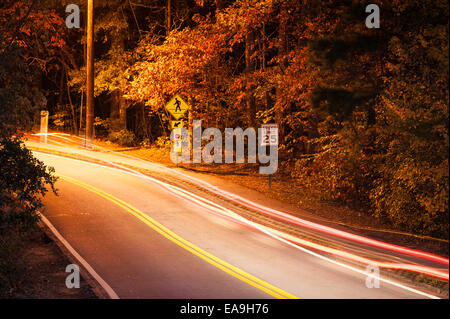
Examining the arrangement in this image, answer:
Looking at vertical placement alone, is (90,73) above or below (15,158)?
above

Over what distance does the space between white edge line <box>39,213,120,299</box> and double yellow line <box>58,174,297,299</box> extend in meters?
2.61

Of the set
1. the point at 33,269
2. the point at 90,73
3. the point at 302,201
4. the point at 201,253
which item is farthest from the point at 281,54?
the point at 33,269

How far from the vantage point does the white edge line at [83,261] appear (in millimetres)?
9760

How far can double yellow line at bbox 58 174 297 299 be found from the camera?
32.8ft

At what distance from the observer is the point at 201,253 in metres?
12.5

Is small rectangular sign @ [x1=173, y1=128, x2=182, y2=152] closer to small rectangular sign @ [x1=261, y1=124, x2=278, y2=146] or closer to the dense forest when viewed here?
the dense forest

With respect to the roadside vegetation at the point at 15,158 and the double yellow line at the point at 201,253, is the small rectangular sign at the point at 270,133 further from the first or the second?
the roadside vegetation at the point at 15,158

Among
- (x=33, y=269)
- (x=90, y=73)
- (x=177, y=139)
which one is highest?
(x=90, y=73)

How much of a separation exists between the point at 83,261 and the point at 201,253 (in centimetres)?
288

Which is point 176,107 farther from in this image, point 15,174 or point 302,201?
point 15,174

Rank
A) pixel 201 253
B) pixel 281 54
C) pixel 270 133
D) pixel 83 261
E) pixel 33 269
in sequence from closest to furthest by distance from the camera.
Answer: pixel 33 269
pixel 83 261
pixel 201 253
pixel 270 133
pixel 281 54

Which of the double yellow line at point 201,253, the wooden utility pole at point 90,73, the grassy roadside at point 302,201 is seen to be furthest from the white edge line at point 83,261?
the wooden utility pole at point 90,73

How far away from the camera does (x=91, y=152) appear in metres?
27.7

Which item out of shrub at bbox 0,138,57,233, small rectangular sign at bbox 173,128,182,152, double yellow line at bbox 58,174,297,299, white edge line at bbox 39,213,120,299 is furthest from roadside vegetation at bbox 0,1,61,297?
small rectangular sign at bbox 173,128,182,152
